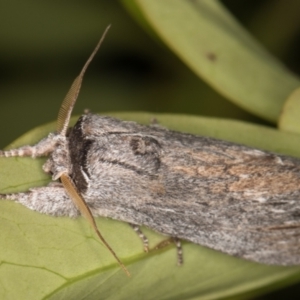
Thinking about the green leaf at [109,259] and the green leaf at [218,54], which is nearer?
the green leaf at [109,259]

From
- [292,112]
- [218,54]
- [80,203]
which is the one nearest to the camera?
[80,203]

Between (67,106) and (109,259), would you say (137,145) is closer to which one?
(67,106)

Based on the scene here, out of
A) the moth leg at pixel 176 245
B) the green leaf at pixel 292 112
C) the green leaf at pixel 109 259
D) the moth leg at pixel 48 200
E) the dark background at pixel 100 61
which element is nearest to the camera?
the green leaf at pixel 109 259

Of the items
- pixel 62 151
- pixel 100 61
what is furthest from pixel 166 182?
pixel 100 61

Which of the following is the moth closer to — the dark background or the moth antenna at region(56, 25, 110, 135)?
the moth antenna at region(56, 25, 110, 135)

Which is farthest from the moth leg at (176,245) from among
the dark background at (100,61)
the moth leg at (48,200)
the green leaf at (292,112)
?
the dark background at (100,61)

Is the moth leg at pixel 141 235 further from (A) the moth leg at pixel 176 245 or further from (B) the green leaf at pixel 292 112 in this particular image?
(B) the green leaf at pixel 292 112

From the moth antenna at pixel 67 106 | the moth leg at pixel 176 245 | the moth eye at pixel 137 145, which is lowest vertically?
the moth leg at pixel 176 245
